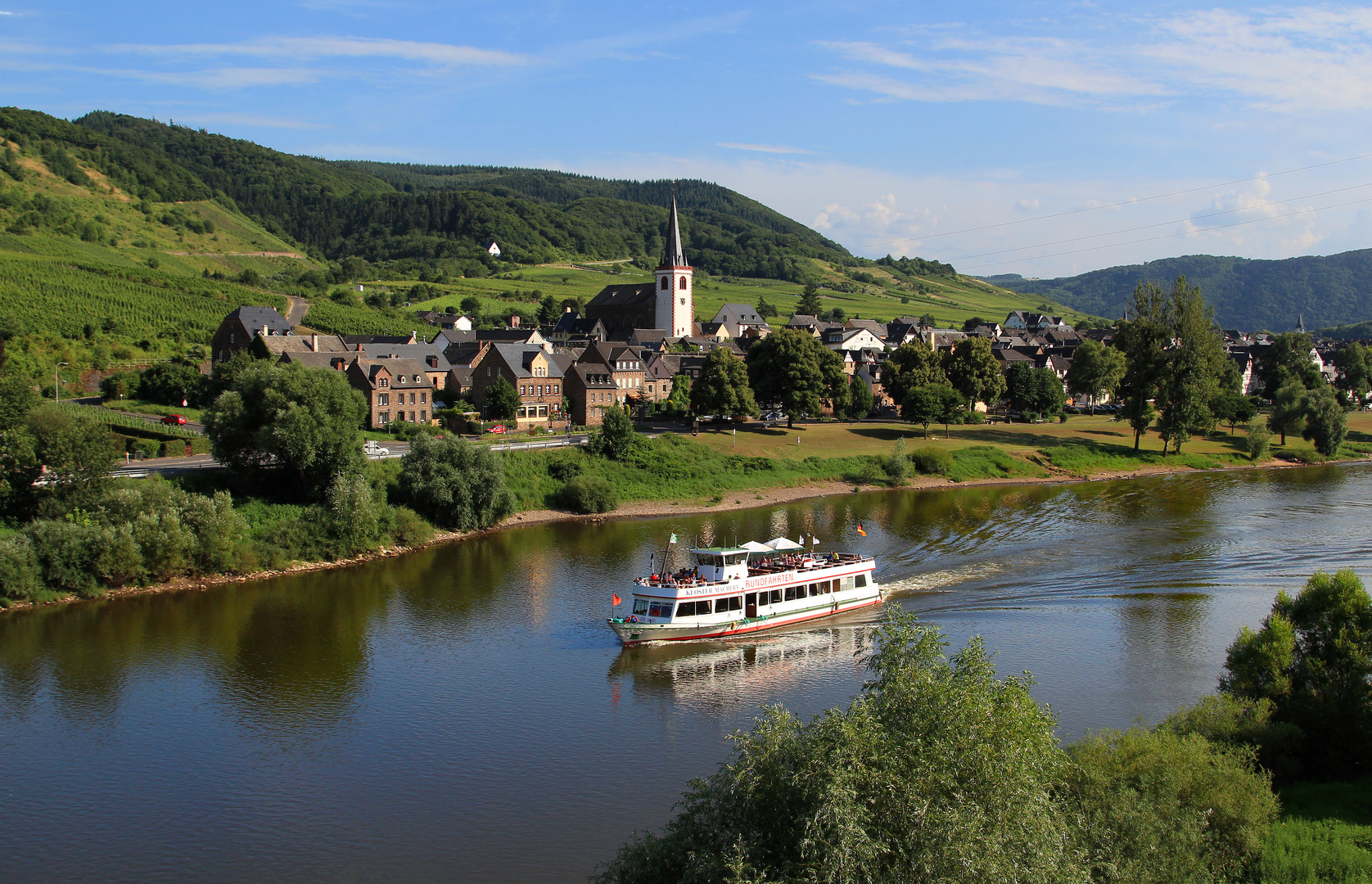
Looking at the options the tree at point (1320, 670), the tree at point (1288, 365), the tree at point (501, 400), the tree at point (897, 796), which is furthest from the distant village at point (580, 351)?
the tree at point (897, 796)

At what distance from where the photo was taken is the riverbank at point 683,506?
128ft

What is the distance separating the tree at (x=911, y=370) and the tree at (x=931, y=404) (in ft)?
5.19

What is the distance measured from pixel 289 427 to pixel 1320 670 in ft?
130

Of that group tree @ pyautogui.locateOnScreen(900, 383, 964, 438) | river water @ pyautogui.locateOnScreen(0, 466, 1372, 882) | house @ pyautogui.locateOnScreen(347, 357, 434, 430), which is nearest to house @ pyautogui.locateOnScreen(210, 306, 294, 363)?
A: house @ pyautogui.locateOnScreen(347, 357, 434, 430)

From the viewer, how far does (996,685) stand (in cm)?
1602

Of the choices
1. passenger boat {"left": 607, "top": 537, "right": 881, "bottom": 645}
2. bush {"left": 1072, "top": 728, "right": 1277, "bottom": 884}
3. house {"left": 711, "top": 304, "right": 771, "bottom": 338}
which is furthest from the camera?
house {"left": 711, "top": 304, "right": 771, "bottom": 338}

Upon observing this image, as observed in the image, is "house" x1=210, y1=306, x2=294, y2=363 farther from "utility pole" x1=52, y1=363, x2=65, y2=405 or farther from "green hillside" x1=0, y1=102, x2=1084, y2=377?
"utility pole" x1=52, y1=363, x2=65, y2=405

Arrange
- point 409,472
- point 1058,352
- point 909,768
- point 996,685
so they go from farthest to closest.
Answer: point 1058,352, point 409,472, point 996,685, point 909,768

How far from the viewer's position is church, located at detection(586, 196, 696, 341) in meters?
123

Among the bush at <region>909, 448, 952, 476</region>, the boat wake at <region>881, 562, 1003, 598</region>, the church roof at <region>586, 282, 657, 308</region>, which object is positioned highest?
the church roof at <region>586, 282, 657, 308</region>

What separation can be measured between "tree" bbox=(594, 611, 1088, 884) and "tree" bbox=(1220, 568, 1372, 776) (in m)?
9.18

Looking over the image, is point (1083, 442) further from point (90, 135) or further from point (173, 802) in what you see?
point (90, 135)

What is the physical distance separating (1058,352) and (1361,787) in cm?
10328

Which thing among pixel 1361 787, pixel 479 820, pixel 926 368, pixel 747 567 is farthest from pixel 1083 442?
pixel 479 820
